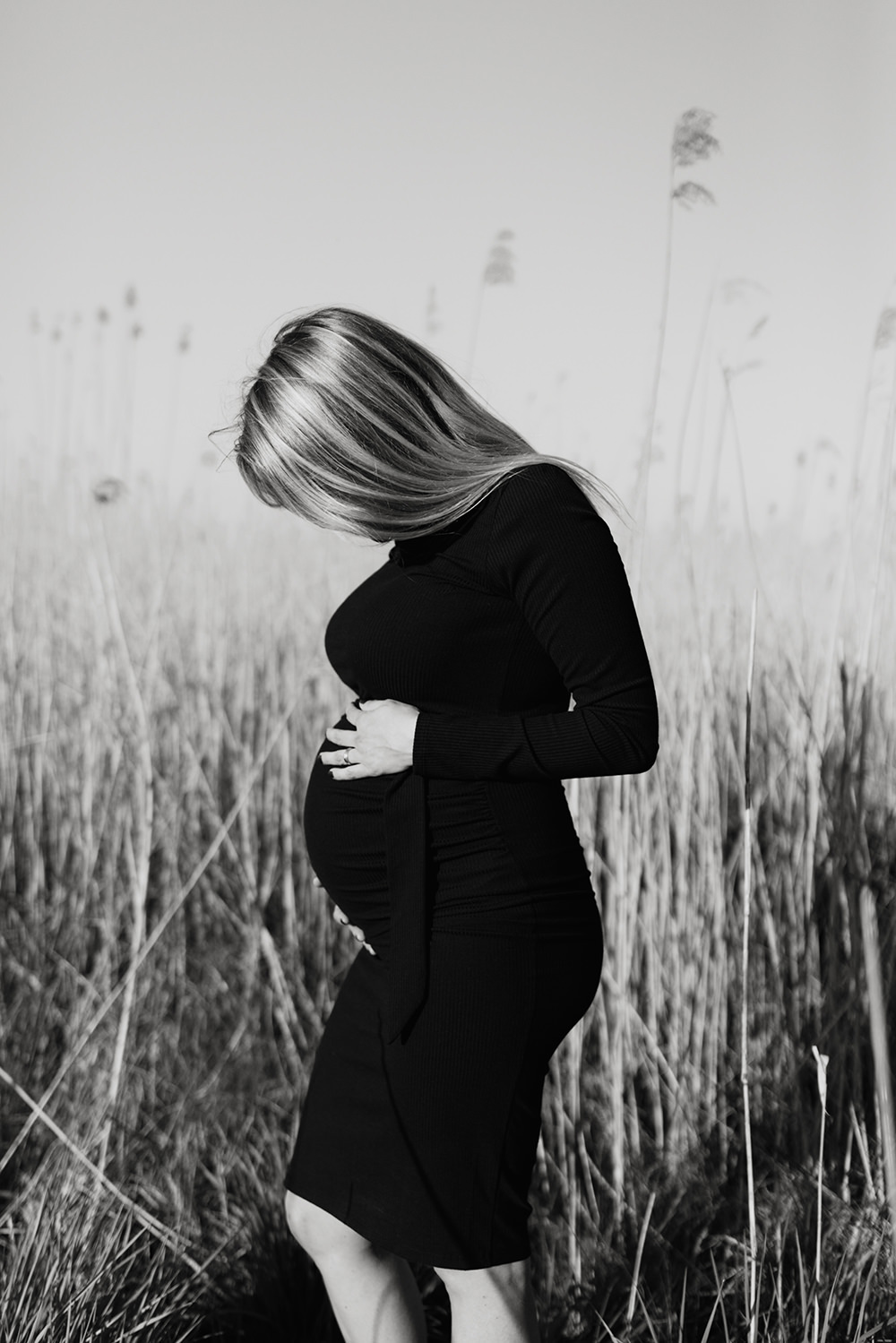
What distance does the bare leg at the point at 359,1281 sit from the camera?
107cm

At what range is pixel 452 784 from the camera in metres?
1.02

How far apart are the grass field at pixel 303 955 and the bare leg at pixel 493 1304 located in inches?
11.3

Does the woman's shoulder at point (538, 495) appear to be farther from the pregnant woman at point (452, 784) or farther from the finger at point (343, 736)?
the finger at point (343, 736)

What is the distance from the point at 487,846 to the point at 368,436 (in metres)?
0.43

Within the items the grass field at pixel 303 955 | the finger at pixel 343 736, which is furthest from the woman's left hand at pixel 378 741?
the grass field at pixel 303 955

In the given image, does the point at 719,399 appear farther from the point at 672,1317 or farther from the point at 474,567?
the point at 672,1317

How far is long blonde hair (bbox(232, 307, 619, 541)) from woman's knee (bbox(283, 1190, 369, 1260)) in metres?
0.71

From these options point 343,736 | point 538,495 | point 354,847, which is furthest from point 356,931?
point 538,495

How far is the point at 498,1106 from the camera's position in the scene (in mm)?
992

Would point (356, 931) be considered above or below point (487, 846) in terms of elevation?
below

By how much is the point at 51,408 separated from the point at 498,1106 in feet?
5.97

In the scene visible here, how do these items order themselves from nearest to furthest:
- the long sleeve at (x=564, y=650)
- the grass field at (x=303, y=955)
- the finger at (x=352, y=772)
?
1. the long sleeve at (x=564, y=650)
2. the finger at (x=352, y=772)
3. the grass field at (x=303, y=955)

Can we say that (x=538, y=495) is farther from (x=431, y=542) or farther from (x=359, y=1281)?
(x=359, y=1281)

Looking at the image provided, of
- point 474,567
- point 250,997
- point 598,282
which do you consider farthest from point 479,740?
point 598,282
